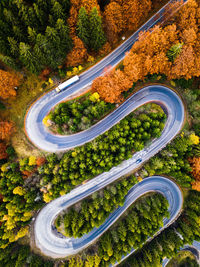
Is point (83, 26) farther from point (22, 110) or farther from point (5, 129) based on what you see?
point (5, 129)

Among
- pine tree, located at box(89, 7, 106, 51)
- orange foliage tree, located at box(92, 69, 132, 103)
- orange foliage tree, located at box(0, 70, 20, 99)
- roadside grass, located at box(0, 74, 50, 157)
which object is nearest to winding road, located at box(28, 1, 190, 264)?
roadside grass, located at box(0, 74, 50, 157)

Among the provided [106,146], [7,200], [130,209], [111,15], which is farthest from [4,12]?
[130,209]

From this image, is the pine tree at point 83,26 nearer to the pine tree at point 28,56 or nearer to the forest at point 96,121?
the forest at point 96,121

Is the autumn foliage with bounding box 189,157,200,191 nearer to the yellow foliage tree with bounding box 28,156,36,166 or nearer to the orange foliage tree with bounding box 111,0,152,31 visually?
the orange foliage tree with bounding box 111,0,152,31

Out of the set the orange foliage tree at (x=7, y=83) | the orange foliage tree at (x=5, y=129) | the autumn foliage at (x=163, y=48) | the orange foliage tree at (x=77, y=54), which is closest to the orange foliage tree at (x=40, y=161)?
the orange foliage tree at (x=5, y=129)

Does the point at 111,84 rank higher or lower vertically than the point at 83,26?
lower

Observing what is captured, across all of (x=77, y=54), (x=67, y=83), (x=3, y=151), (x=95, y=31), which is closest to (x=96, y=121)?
(x=67, y=83)
